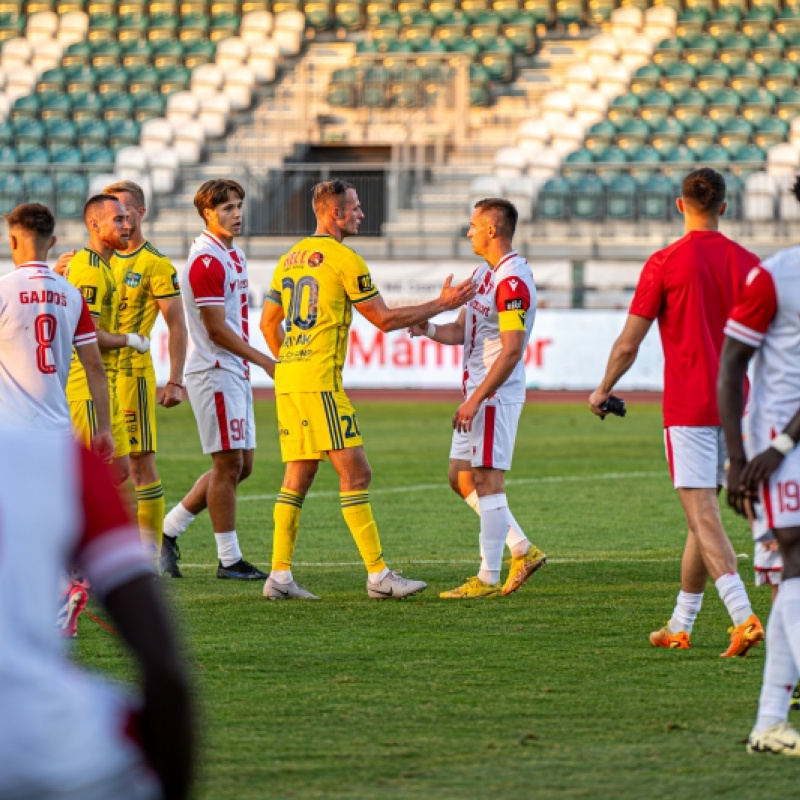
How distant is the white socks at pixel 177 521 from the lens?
9.31 m

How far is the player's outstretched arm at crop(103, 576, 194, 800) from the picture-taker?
6.76 feet

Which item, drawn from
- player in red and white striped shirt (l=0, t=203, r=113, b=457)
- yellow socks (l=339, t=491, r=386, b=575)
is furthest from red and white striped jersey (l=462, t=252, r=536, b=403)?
player in red and white striped shirt (l=0, t=203, r=113, b=457)

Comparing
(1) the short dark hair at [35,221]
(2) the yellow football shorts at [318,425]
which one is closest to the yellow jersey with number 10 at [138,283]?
(2) the yellow football shorts at [318,425]

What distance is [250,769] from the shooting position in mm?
4695

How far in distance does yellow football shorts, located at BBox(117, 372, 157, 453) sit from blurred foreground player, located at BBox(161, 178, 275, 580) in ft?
1.03

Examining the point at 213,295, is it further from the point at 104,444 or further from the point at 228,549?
the point at 104,444

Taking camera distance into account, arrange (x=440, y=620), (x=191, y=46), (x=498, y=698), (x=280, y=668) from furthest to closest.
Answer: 1. (x=191, y=46)
2. (x=440, y=620)
3. (x=280, y=668)
4. (x=498, y=698)


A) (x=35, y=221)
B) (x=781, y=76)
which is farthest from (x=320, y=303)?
(x=781, y=76)

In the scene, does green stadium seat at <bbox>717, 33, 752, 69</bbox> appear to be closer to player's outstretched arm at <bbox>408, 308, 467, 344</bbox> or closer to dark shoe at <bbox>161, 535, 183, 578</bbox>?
player's outstretched arm at <bbox>408, 308, 467, 344</bbox>

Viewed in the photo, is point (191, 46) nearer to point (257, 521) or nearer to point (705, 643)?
point (257, 521)

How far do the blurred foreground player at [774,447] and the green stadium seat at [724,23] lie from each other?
1069 inches

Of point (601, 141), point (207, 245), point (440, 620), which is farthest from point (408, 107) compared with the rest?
point (440, 620)

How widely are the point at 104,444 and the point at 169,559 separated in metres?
2.20

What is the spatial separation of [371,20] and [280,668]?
28.9 metres
